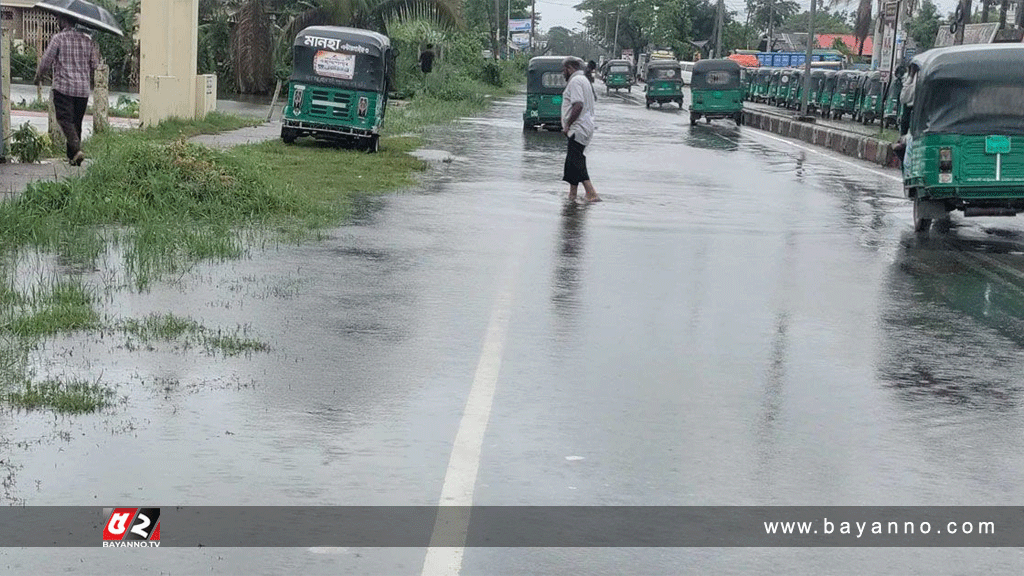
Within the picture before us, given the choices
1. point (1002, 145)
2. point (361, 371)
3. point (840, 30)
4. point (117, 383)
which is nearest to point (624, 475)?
point (361, 371)

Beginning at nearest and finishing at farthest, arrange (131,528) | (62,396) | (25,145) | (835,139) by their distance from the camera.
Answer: (131,528)
(62,396)
(25,145)
(835,139)

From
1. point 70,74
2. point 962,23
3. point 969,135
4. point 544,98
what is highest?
point 962,23

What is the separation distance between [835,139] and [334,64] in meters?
14.8

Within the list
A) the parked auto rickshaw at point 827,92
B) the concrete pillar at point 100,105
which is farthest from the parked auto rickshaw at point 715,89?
the concrete pillar at point 100,105

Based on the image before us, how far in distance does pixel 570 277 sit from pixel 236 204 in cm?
450

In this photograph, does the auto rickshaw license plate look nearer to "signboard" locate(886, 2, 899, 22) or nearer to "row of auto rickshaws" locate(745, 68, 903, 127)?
"signboard" locate(886, 2, 899, 22)

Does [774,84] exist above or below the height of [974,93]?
below

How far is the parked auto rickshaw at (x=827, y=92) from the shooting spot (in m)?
50.3

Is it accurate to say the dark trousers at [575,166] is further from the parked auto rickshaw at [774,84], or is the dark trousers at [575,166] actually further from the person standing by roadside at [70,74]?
the parked auto rickshaw at [774,84]

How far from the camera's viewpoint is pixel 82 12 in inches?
725

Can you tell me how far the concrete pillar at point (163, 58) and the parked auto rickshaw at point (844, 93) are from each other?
25.7m

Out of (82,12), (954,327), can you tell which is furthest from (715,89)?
(954,327)

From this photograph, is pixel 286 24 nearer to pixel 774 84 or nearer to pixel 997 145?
pixel 774 84

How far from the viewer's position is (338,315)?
32.6 ft
